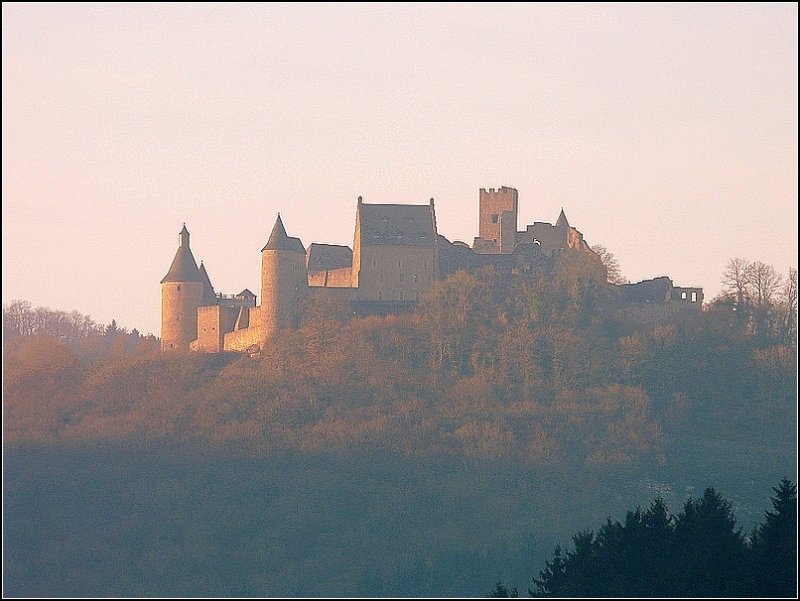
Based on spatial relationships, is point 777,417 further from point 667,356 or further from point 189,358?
point 189,358

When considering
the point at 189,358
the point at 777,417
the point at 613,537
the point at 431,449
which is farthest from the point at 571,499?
the point at 613,537

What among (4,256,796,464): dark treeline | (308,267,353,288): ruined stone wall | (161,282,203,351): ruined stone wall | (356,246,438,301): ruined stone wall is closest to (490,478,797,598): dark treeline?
(356,246,438,301): ruined stone wall

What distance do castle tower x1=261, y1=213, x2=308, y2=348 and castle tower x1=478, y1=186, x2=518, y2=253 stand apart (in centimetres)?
1203

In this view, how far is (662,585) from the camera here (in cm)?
3703

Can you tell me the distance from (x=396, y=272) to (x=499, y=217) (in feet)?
30.7

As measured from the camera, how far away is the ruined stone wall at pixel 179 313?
86.3 metres

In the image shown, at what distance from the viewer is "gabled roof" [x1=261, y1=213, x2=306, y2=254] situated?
274 feet

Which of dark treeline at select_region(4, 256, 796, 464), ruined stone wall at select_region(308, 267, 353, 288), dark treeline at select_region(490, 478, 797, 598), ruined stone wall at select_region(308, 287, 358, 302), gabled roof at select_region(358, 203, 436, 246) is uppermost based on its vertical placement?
gabled roof at select_region(358, 203, 436, 246)

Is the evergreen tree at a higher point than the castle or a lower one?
lower

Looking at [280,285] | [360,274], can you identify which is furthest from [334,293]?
[280,285]

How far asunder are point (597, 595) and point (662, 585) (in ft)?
6.46

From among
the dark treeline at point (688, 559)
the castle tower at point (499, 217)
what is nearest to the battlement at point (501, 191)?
the castle tower at point (499, 217)

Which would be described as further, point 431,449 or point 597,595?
point 431,449

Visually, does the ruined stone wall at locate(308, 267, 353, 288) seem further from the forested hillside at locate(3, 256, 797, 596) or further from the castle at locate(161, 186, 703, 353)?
the forested hillside at locate(3, 256, 797, 596)
